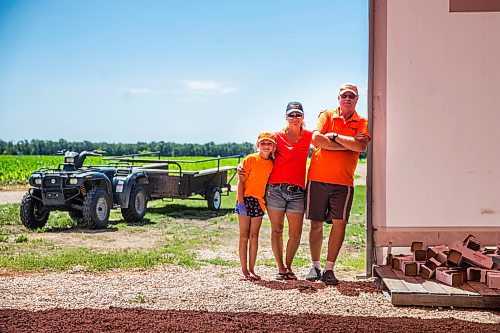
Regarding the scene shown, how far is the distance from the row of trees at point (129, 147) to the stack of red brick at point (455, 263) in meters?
7.51

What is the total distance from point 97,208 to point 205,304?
178 inches

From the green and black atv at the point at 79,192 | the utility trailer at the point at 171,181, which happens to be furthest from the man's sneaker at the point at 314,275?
the utility trailer at the point at 171,181

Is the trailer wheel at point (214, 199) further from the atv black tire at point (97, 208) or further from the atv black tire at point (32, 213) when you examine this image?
the atv black tire at point (32, 213)

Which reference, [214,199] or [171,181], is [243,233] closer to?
[171,181]

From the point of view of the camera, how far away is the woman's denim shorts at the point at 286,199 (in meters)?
4.95

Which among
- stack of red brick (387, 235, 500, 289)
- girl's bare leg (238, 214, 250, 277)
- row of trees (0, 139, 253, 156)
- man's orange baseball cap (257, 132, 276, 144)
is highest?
man's orange baseball cap (257, 132, 276, 144)

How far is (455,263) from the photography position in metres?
4.69

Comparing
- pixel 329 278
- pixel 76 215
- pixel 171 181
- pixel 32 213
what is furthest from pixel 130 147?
pixel 329 278

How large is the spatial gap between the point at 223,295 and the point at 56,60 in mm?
12477

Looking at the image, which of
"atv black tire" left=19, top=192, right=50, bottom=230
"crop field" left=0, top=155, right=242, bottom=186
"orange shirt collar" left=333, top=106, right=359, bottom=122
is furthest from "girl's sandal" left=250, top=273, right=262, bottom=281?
"crop field" left=0, top=155, right=242, bottom=186

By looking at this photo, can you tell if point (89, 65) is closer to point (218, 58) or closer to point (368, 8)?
point (218, 58)

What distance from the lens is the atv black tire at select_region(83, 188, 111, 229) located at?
335 inches

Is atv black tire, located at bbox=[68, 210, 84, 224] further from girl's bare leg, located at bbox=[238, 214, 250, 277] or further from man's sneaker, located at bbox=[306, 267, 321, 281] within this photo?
man's sneaker, located at bbox=[306, 267, 321, 281]

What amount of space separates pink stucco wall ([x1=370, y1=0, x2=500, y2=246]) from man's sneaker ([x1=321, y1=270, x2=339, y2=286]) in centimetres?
57
